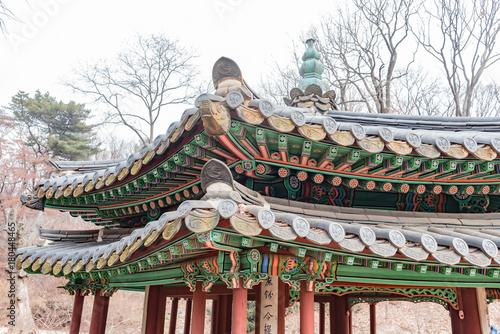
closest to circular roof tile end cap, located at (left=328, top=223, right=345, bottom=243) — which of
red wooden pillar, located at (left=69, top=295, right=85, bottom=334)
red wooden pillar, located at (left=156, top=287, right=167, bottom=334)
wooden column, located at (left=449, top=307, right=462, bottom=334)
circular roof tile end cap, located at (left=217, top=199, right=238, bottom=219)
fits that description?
circular roof tile end cap, located at (left=217, top=199, right=238, bottom=219)

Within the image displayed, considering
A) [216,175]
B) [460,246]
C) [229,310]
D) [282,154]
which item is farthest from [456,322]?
[229,310]

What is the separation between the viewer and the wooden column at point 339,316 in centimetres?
690

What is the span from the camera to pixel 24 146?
22109 millimetres

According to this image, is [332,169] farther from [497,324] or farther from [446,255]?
[497,324]

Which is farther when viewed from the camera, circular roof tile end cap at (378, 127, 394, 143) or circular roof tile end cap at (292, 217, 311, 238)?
circular roof tile end cap at (378, 127, 394, 143)

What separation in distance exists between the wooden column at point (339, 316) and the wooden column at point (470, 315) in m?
2.70

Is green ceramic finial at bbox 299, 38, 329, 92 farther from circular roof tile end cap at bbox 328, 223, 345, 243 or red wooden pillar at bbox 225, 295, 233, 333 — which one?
circular roof tile end cap at bbox 328, 223, 345, 243

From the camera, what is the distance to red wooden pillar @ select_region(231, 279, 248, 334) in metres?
3.04

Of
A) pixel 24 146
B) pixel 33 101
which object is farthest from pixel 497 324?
pixel 33 101

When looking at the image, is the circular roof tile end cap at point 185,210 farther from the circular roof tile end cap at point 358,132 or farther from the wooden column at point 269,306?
the wooden column at point 269,306

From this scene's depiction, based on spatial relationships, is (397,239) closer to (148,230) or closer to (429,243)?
(429,243)

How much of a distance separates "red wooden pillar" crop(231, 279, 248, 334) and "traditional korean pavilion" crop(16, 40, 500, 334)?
1cm

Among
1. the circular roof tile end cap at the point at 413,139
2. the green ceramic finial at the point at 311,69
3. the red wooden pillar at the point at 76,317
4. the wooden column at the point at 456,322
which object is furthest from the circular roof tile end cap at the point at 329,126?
the red wooden pillar at the point at 76,317

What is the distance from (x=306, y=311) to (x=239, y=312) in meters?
0.64
